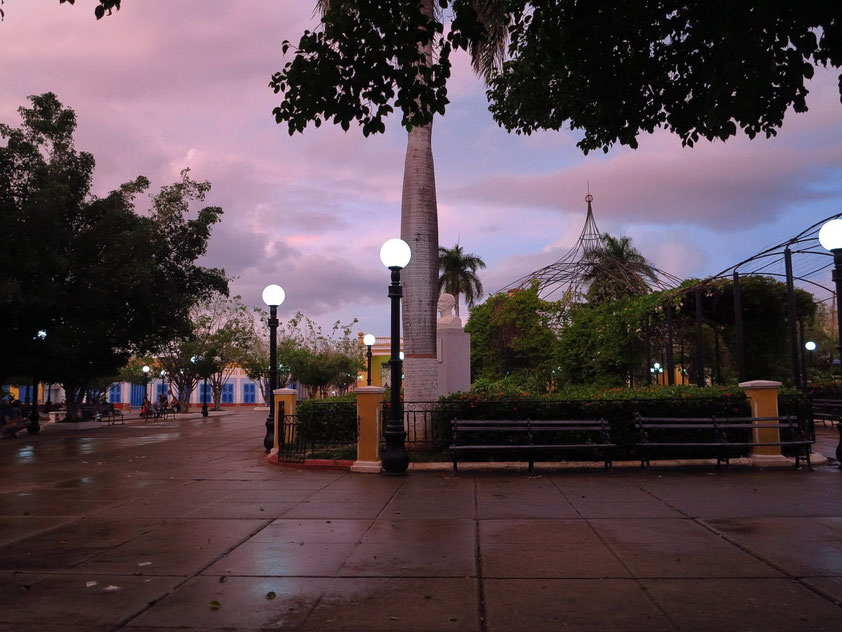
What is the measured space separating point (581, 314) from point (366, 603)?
23.2 meters

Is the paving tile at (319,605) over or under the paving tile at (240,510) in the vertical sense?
over

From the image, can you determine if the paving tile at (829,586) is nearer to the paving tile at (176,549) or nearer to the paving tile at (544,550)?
the paving tile at (544,550)

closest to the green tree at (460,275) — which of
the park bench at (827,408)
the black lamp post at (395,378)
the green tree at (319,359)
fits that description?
the green tree at (319,359)

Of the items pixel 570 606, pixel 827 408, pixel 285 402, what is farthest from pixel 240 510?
pixel 827 408

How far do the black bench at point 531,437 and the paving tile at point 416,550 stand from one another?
4096 mm

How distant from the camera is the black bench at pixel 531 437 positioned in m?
11.4

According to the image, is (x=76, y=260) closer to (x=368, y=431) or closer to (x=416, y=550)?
(x=368, y=431)

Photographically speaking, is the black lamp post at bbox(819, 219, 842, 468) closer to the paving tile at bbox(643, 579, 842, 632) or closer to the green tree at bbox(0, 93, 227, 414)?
the paving tile at bbox(643, 579, 842, 632)

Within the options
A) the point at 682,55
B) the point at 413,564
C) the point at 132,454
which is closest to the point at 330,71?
the point at 682,55

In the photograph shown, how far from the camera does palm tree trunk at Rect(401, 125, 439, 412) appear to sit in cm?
1378

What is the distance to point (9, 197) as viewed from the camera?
24.0 m

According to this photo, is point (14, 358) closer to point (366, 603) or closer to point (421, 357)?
point (421, 357)

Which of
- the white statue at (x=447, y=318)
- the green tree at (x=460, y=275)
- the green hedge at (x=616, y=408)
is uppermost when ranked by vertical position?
the green tree at (x=460, y=275)

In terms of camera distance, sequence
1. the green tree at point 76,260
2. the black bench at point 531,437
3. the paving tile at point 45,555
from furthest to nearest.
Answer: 1. the green tree at point 76,260
2. the black bench at point 531,437
3. the paving tile at point 45,555
